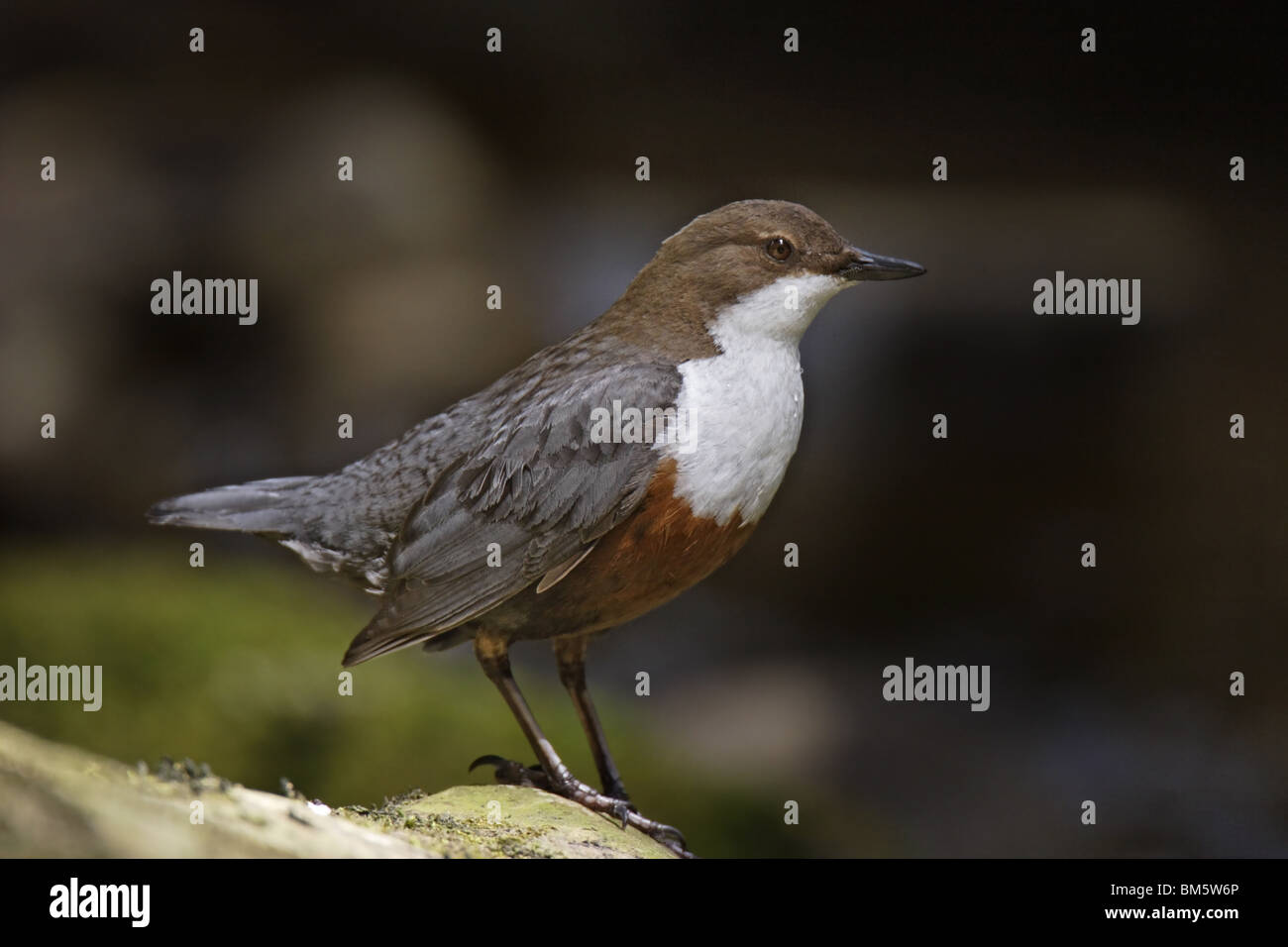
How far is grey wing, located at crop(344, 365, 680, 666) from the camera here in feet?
10.1

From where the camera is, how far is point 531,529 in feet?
10.2

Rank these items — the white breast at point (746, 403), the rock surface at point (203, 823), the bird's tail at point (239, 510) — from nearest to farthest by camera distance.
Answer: the rock surface at point (203, 823) < the white breast at point (746, 403) < the bird's tail at point (239, 510)

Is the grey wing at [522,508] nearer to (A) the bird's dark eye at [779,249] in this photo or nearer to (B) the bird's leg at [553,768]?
(B) the bird's leg at [553,768]

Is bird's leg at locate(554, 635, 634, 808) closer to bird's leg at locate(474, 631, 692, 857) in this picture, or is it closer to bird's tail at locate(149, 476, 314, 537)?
bird's leg at locate(474, 631, 692, 857)

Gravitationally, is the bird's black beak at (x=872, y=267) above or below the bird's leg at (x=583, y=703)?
above

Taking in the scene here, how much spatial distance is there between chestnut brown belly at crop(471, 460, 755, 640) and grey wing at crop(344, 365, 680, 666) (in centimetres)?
5

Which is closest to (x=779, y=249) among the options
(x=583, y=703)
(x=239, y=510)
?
(x=583, y=703)

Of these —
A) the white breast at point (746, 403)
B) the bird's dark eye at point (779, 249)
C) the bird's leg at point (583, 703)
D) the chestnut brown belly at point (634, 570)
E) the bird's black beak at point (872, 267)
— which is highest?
the bird's dark eye at point (779, 249)

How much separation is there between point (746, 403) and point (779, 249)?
1.22 ft

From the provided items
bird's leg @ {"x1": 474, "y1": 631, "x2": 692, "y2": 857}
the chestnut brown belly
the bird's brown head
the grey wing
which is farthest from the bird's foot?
the bird's brown head

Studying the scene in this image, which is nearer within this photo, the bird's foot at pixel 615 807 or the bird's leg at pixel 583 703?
the bird's foot at pixel 615 807

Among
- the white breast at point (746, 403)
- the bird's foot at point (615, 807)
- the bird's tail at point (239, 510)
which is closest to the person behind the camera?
the white breast at point (746, 403)

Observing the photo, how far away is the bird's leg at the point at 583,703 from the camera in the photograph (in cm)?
335

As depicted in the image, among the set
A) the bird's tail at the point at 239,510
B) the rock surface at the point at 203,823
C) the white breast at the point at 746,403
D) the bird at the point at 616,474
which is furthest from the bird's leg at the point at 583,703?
the bird's tail at the point at 239,510
